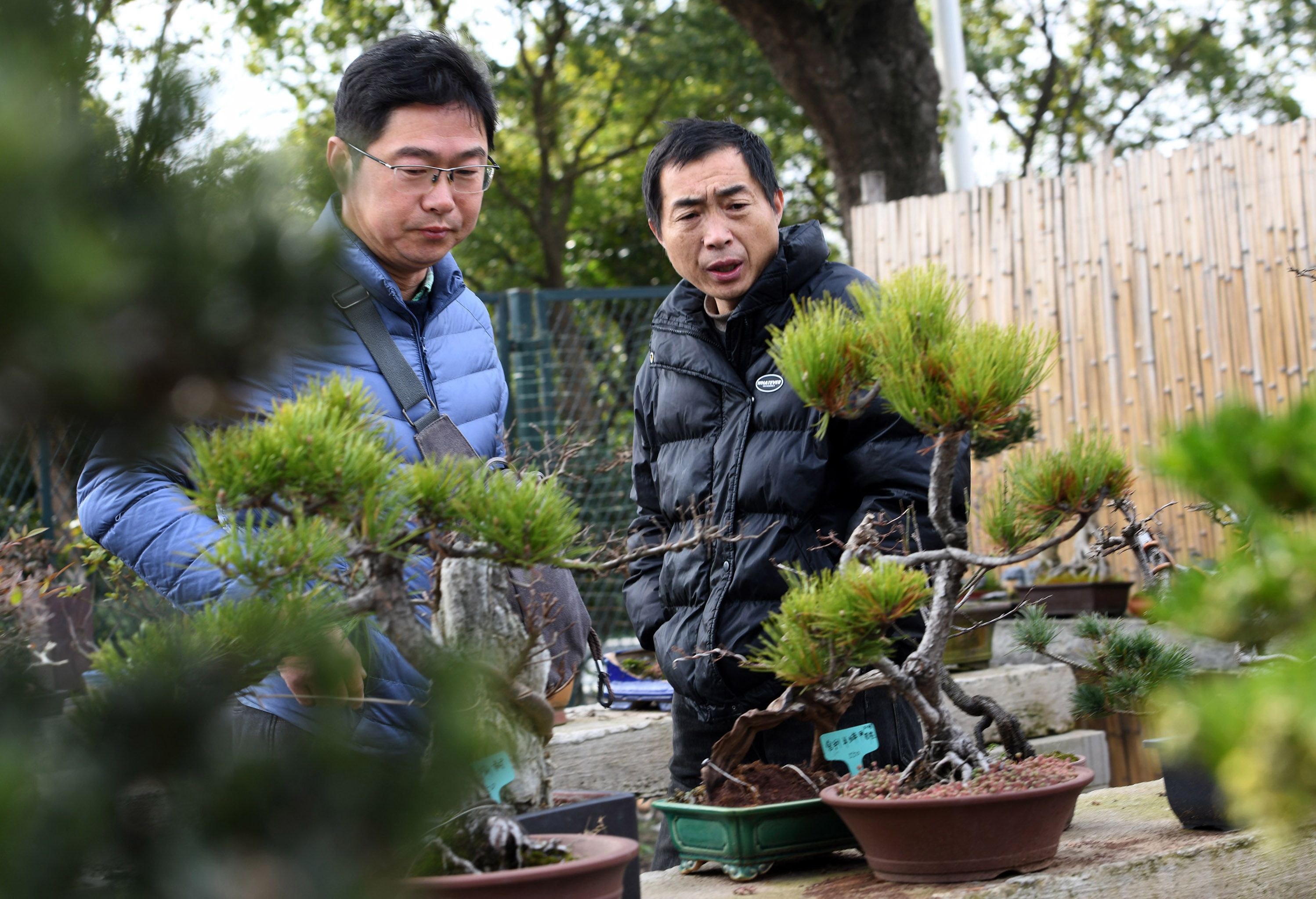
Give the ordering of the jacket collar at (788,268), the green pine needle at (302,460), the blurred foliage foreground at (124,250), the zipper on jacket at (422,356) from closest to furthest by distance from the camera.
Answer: the blurred foliage foreground at (124,250) < the green pine needle at (302,460) < the zipper on jacket at (422,356) < the jacket collar at (788,268)

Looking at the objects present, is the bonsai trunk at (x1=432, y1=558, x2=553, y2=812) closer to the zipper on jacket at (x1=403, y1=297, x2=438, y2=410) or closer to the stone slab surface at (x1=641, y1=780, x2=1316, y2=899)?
the stone slab surface at (x1=641, y1=780, x2=1316, y2=899)

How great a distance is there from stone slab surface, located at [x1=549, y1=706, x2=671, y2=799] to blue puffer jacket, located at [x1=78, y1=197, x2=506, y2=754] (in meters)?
1.67

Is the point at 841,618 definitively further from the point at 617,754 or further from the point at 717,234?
the point at 617,754

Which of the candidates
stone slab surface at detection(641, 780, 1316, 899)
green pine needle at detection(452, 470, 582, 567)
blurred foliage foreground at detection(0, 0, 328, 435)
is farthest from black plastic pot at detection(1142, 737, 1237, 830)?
blurred foliage foreground at detection(0, 0, 328, 435)

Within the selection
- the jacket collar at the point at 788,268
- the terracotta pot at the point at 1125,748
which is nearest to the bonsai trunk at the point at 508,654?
the jacket collar at the point at 788,268

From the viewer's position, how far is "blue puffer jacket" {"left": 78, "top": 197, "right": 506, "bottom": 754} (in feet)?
2.06

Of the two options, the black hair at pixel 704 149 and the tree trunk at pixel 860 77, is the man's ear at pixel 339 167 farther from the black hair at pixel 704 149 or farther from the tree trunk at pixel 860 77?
the tree trunk at pixel 860 77

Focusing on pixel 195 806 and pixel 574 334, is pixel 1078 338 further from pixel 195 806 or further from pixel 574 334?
pixel 195 806

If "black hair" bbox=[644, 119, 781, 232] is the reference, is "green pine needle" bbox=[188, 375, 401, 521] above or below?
below

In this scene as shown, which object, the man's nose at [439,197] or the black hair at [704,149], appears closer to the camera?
the man's nose at [439,197]

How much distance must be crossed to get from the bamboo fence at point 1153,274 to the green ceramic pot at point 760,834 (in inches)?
115

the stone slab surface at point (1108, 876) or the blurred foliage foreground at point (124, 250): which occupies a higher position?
the blurred foliage foreground at point (124, 250)

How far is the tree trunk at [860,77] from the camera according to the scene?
23.0 feet

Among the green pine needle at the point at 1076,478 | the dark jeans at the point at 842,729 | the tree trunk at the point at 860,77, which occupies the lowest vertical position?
the dark jeans at the point at 842,729
